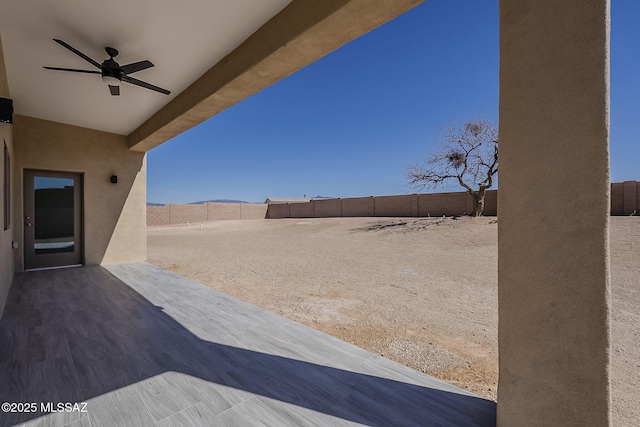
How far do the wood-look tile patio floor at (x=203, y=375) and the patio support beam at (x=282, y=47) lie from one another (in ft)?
8.02

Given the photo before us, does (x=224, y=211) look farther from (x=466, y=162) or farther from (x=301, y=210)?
(x=466, y=162)

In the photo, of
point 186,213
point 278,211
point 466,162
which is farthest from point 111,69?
point 278,211

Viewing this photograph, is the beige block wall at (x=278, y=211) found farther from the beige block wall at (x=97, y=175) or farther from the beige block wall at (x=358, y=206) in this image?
the beige block wall at (x=97, y=175)

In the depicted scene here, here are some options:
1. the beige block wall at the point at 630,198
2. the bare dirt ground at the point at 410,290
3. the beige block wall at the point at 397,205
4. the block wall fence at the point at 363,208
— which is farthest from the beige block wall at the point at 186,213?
the beige block wall at the point at 630,198

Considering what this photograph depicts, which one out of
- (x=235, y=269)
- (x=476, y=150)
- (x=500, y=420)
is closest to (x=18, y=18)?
(x=500, y=420)

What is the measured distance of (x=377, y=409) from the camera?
60.6 inches

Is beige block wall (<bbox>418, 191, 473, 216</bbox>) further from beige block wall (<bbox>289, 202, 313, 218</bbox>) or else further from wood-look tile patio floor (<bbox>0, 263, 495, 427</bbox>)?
wood-look tile patio floor (<bbox>0, 263, 495, 427</bbox>)

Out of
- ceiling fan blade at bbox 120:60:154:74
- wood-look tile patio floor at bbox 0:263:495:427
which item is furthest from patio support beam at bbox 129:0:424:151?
wood-look tile patio floor at bbox 0:263:495:427

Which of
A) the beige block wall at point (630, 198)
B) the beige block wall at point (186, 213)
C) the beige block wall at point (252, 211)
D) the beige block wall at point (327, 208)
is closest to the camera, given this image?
the beige block wall at point (630, 198)

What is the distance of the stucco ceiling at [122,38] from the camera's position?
2.30m

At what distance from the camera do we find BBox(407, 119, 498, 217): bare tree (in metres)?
13.4

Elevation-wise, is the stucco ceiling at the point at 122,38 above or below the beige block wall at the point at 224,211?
above

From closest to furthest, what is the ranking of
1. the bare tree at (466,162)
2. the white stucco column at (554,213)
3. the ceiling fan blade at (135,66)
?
the white stucco column at (554,213) → the ceiling fan blade at (135,66) → the bare tree at (466,162)

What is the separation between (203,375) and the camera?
6.02ft
